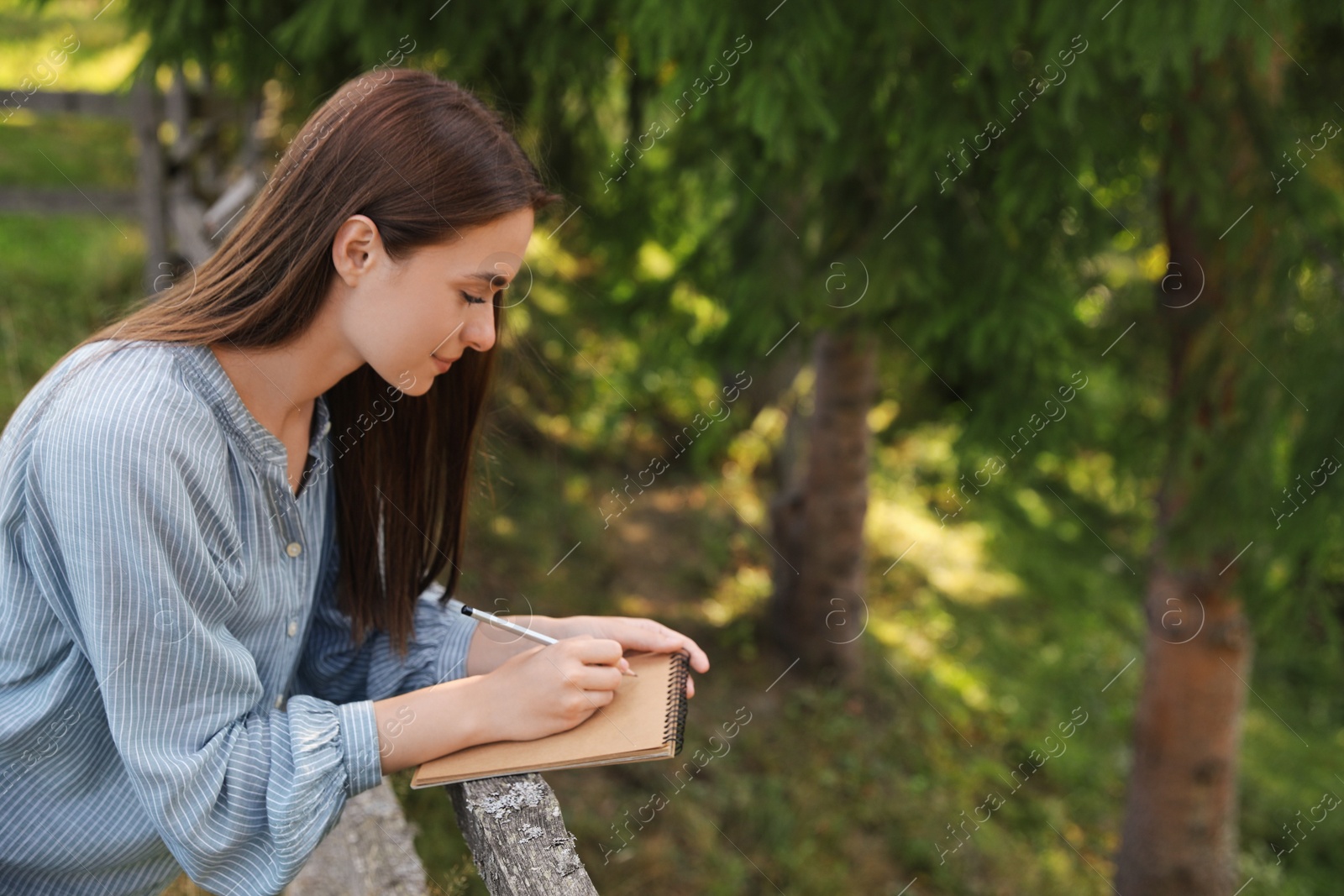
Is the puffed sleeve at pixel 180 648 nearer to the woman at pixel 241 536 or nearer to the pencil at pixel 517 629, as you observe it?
the woman at pixel 241 536

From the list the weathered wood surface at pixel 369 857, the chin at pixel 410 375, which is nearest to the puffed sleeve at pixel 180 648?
the chin at pixel 410 375

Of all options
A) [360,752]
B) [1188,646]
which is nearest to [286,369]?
[360,752]

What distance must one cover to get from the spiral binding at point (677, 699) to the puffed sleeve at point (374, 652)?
33 cm

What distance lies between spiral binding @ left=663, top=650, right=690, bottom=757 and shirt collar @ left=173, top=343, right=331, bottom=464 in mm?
601

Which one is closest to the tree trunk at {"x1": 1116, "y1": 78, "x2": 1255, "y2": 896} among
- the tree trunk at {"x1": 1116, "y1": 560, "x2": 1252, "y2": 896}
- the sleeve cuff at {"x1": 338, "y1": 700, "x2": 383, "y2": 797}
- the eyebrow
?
the tree trunk at {"x1": 1116, "y1": 560, "x2": 1252, "y2": 896}

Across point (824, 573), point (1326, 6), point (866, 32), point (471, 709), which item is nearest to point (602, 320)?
point (824, 573)

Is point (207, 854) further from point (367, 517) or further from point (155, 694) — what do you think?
point (367, 517)

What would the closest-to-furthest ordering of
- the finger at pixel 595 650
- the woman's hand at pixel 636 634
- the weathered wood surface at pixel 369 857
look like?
the finger at pixel 595 650 → the woman's hand at pixel 636 634 → the weathered wood surface at pixel 369 857

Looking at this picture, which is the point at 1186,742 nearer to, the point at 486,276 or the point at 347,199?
the point at 486,276

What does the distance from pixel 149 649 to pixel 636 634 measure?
641 mm

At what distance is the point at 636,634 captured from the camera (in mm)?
1575

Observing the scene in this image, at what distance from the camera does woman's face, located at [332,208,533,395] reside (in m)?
1.38

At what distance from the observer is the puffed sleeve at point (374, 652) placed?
1649mm

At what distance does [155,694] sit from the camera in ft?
4.00
